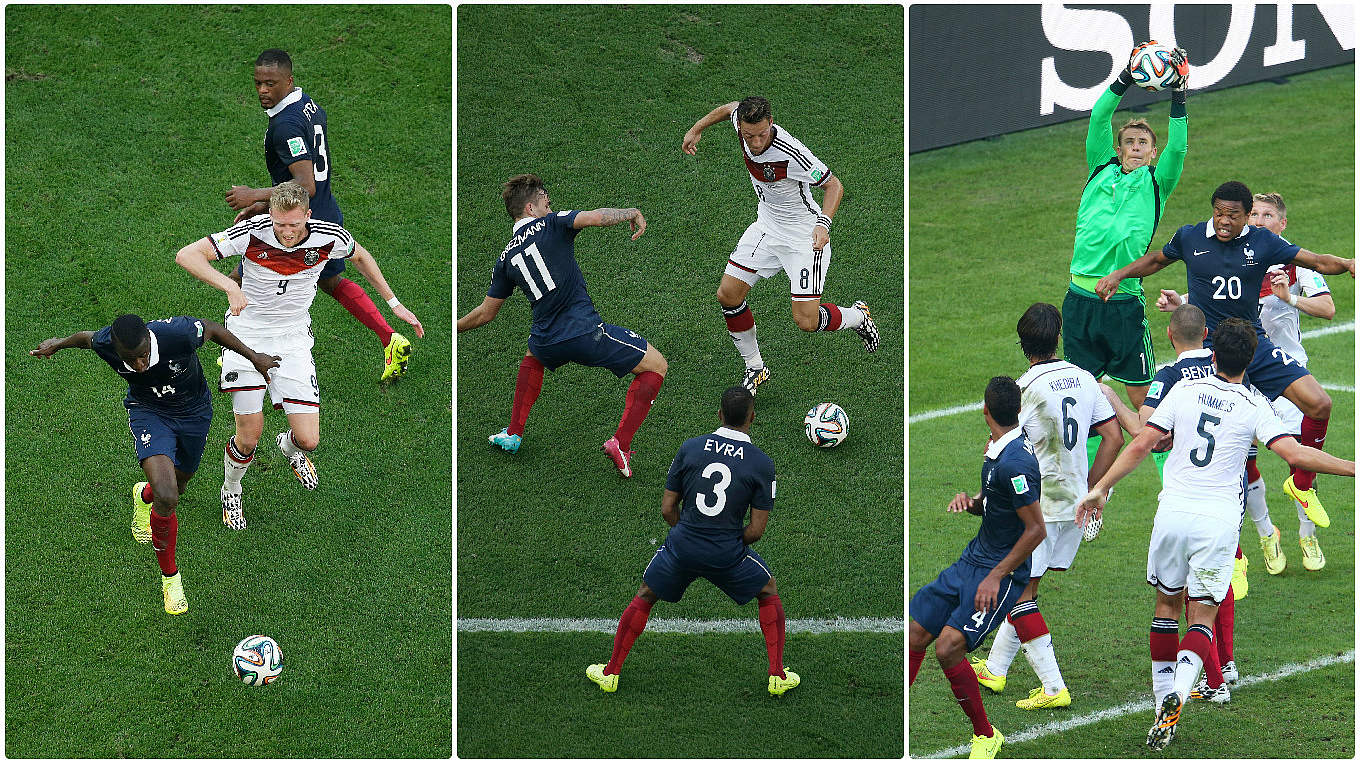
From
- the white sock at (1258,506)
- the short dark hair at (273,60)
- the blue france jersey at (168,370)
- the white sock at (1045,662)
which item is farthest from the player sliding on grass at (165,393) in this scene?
the white sock at (1258,506)

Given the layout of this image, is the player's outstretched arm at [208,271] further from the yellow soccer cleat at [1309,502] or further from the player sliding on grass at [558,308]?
the yellow soccer cleat at [1309,502]

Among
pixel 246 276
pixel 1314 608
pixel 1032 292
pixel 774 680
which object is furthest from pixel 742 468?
pixel 1032 292

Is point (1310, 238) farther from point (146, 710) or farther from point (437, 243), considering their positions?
point (146, 710)

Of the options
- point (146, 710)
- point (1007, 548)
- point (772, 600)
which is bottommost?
point (146, 710)

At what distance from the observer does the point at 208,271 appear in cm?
687

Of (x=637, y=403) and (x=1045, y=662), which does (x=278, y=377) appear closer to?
(x=637, y=403)

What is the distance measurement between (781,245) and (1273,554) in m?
3.46

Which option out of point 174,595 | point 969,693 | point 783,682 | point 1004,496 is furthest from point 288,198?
point 969,693

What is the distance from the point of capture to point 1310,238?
12.5 metres

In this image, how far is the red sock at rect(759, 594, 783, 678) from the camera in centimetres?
658

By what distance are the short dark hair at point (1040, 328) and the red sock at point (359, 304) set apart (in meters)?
4.15

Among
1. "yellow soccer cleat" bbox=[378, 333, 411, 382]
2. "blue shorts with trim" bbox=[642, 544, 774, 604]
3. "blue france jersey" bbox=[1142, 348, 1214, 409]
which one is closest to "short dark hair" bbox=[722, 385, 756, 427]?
"blue shorts with trim" bbox=[642, 544, 774, 604]

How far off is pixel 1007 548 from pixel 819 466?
228 cm

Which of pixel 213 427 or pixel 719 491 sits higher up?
pixel 719 491
